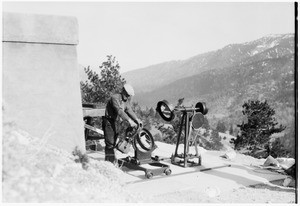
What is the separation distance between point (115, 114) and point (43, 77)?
1593 mm

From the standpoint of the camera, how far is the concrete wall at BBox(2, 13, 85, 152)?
243 inches

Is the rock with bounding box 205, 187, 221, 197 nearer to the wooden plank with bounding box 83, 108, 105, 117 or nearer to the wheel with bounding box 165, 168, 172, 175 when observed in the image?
the wheel with bounding box 165, 168, 172, 175

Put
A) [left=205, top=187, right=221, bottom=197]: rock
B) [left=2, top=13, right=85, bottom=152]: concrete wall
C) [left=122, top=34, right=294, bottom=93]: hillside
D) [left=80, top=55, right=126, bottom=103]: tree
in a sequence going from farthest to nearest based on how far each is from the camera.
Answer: [left=122, top=34, right=294, bottom=93]: hillside, [left=80, top=55, right=126, bottom=103]: tree, [left=205, top=187, right=221, bottom=197]: rock, [left=2, top=13, right=85, bottom=152]: concrete wall

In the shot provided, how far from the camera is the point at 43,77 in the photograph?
6.37 metres

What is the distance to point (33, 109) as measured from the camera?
20.9 ft

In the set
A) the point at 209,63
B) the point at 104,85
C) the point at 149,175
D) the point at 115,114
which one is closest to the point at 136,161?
the point at 149,175

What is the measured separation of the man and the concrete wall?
835 millimetres

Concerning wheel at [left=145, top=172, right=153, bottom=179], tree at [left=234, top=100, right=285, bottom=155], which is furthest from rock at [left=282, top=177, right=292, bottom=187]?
tree at [left=234, top=100, right=285, bottom=155]

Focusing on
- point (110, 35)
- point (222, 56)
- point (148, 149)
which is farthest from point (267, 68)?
point (148, 149)

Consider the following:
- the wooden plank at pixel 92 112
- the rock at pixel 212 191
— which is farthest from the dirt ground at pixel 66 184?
the wooden plank at pixel 92 112

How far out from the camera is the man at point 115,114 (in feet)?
23.9

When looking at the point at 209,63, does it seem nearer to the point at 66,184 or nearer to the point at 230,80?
the point at 230,80

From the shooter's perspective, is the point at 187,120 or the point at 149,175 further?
the point at 187,120

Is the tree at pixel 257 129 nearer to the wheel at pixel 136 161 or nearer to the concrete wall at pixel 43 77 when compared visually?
the wheel at pixel 136 161
